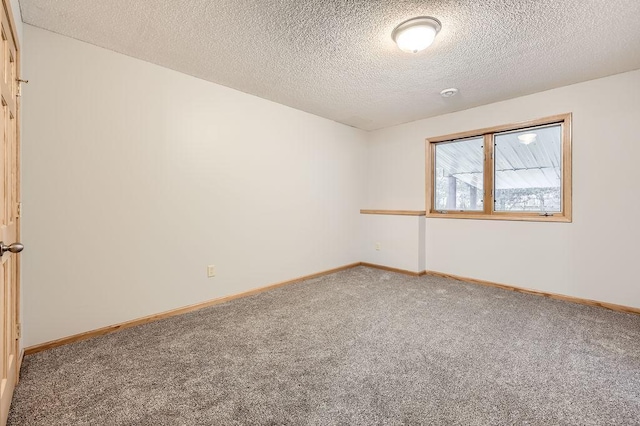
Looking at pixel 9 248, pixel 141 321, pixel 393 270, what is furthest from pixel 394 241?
pixel 9 248

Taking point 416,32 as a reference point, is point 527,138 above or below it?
below

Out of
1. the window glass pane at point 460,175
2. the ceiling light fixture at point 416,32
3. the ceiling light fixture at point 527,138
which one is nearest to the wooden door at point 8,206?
the ceiling light fixture at point 416,32

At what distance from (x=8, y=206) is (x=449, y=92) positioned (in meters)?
3.70

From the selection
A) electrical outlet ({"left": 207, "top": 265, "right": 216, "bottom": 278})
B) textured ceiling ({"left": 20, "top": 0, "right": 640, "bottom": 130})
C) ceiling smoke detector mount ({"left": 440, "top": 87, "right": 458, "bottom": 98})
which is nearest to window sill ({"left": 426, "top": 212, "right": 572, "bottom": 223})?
textured ceiling ({"left": 20, "top": 0, "right": 640, "bottom": 130})

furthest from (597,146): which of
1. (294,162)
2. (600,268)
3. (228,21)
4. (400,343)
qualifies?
(228,21)

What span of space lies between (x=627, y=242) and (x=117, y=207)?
4.63m

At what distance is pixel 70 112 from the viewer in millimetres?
2123

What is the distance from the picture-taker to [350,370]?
5.67 ft

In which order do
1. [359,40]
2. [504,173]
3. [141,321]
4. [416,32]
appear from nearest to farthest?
[416,32] < [359,40] < [141,321] < [504,173]

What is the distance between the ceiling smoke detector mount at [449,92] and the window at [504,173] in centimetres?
76

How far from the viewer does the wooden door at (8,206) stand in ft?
4.13

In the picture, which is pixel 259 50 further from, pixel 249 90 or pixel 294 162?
pixel 294 162

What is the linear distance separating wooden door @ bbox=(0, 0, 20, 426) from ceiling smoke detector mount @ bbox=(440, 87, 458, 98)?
3.37 m

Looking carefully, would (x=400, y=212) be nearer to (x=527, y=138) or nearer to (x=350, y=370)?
(x=527, y=138)
